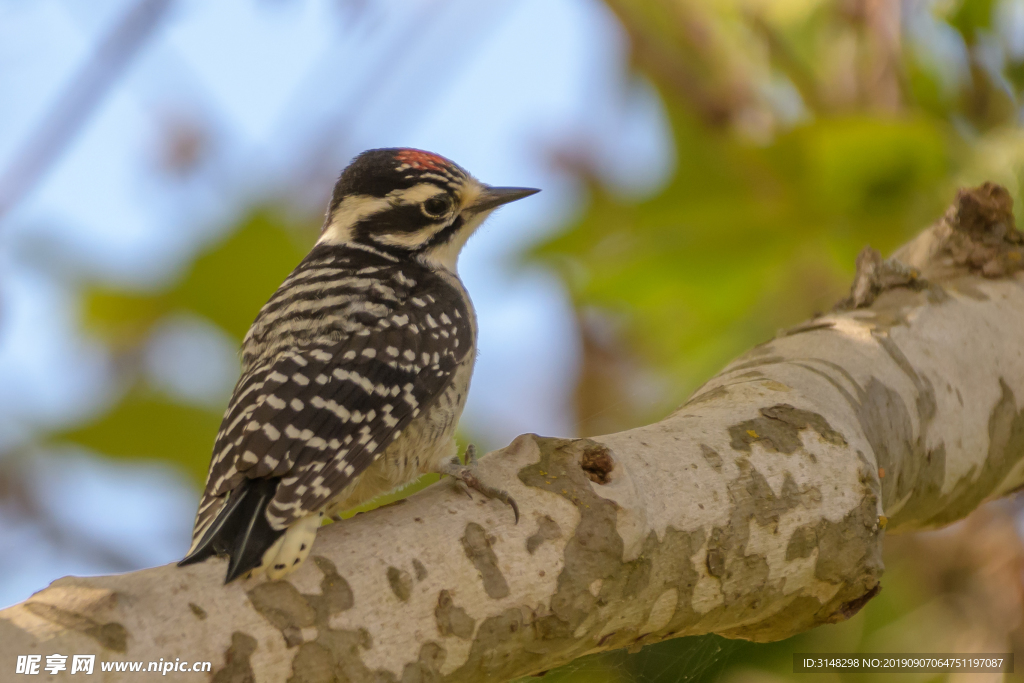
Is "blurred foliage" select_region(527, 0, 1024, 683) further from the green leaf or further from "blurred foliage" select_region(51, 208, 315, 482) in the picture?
the green leaf

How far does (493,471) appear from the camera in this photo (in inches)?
80.5

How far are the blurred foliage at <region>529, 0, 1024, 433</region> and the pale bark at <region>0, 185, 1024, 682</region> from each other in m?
1.12

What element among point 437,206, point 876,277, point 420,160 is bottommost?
point 876,277

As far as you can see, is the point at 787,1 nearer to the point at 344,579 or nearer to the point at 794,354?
the point at 794,354

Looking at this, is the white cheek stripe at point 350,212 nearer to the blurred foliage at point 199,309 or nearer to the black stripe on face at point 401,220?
the black stripe on face at point 401,220

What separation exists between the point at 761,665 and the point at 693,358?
5.84 ft

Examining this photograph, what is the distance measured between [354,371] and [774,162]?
7.19ft

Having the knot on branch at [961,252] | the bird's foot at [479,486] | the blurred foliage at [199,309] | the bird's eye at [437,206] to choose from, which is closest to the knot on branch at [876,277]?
the knot on branch at [961,252]

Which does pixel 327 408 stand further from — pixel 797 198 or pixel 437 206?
pixel 797 198

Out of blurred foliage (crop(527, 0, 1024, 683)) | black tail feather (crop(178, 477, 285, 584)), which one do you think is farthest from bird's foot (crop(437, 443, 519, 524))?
blurred foliage (crop(527, 0, 1024, 683))

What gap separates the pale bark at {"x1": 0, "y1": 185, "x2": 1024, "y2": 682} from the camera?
5.42ft

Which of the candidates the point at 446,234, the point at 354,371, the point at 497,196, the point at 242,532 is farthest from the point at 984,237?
the point at 242,532

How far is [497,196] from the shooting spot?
343cm

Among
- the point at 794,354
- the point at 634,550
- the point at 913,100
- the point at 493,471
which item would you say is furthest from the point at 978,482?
the point at 913,100
